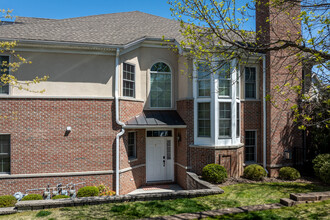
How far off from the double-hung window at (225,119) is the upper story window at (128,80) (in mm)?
4759

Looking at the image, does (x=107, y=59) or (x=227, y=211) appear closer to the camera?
(x=227, y=211)

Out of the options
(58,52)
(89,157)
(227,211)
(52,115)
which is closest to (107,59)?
(58,52)

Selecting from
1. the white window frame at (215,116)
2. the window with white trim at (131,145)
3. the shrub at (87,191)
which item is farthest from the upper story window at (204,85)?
the shrub at (87,191)

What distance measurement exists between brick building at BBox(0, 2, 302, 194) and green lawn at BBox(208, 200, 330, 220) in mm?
4909

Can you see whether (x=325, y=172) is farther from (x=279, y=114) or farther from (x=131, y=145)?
(x=131, y=145)

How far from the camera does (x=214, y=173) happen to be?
10430 millimetres

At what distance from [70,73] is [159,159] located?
21.6ft

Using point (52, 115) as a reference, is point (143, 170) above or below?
below

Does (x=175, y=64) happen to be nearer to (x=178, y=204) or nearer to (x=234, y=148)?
(x=234, y=148)

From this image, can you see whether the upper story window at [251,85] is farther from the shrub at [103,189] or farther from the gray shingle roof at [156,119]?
the shrub at [103,189]

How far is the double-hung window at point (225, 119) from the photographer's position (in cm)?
1170

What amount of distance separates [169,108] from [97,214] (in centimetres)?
747

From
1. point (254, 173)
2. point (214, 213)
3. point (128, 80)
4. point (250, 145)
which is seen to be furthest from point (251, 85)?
point (214, 213)

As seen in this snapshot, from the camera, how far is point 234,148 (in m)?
11.7
